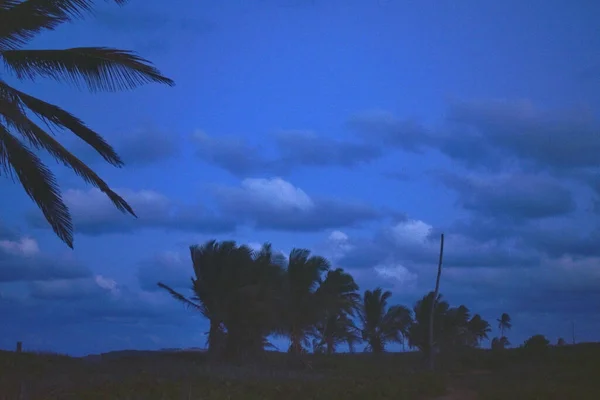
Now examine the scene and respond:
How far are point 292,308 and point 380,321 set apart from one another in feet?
54.0

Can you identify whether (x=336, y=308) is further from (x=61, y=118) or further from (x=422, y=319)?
(x=61, y=118)

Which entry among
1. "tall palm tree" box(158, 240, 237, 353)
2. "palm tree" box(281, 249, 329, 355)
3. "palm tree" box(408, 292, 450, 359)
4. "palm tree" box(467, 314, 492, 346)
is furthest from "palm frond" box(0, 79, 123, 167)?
"palm tree" box(467, 314, 492, 346)

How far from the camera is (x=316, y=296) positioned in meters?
42.4

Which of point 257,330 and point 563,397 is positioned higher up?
point 257,330

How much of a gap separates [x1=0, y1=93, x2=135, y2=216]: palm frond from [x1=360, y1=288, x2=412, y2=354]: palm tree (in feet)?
149

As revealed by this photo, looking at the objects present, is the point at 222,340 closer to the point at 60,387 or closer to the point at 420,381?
the point at 420,381

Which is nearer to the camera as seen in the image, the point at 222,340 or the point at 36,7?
the point at 36,7

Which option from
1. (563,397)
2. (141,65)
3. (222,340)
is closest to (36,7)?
(141,65)

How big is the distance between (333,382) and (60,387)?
11052mm

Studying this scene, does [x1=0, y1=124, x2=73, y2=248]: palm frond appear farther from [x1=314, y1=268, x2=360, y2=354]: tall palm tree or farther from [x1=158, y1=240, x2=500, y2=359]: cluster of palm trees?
[x1=314, y1=268, x2=360, y2=354]: tall palm tree

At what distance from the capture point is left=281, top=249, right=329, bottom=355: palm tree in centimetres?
4184

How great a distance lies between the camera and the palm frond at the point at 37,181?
11312 millimetres

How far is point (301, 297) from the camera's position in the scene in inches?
1661

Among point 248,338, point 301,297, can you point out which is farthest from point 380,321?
point 248,338
